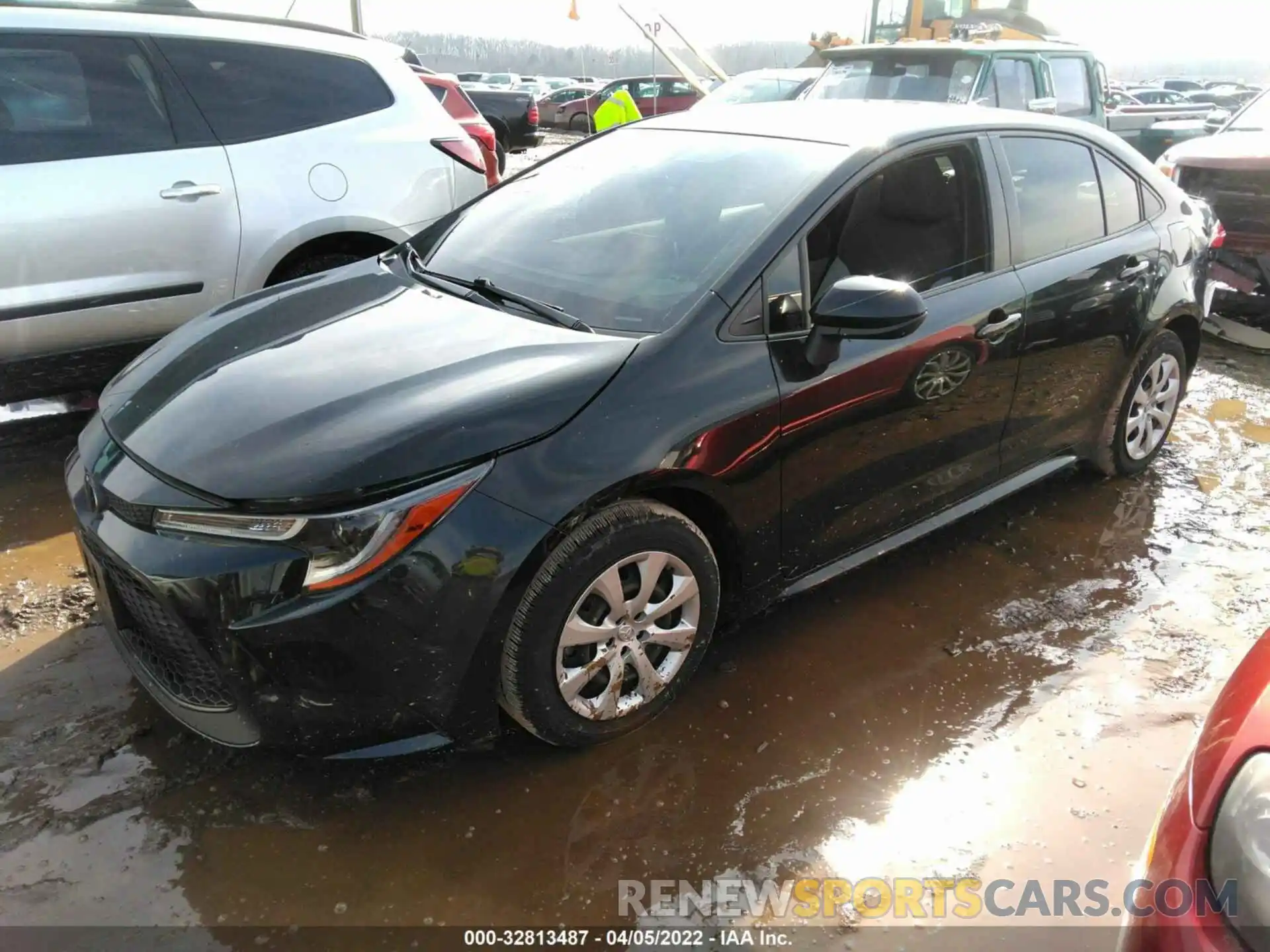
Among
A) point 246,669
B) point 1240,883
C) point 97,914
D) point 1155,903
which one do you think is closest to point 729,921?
point 1155,903

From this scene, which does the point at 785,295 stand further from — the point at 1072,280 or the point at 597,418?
the point at 1072,280

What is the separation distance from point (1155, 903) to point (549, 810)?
1329mm

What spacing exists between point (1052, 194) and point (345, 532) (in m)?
2.77

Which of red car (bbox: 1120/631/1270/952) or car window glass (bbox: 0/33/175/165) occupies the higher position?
car window glass (bbox: 0/33/175/165)

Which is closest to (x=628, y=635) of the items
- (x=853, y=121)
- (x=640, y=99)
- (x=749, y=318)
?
(x=749, y=318)

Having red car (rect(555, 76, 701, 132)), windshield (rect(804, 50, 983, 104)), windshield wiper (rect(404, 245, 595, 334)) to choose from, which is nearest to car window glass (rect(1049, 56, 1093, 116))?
windshield (rect(804, 50, 983, 104))

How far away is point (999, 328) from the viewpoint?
9.93 feet

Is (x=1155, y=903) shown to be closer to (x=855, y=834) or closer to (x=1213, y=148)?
(x=855, y=834)

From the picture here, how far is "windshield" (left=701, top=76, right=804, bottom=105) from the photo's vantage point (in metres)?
10.2

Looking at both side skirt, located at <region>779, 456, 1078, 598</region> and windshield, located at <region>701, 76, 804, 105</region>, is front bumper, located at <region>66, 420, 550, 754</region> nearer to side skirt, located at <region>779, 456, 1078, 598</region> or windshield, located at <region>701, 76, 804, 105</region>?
side skirt, located at <region>779, 456, 1078, 598</region>

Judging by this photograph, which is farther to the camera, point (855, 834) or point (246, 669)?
point (855, 834)

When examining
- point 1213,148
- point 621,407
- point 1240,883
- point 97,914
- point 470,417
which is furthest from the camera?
point 1213,148

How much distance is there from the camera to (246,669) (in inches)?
78.4

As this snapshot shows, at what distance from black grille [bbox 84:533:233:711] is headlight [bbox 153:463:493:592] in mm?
234
